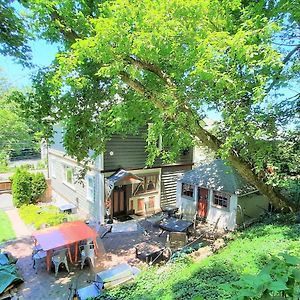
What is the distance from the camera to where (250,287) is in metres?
2.26

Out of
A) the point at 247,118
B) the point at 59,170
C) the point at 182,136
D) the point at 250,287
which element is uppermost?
the point at 247,118

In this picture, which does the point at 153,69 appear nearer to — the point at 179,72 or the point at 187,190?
the point at 179,72

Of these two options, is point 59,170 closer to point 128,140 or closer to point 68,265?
point 128,140

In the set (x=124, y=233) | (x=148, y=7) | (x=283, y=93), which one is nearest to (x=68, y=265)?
(x=124, y=233)

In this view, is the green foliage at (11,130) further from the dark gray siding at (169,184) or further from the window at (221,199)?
the window at (221,199)

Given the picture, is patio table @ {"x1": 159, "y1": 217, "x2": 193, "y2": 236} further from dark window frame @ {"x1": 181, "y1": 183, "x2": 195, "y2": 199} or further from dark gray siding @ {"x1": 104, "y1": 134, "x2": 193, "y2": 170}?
dark gray siding @ {"x1": 104, "y1": 134, "x2": 193, "y2": 170}

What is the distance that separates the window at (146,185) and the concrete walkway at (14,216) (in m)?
5.48

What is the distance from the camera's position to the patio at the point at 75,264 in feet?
25.6

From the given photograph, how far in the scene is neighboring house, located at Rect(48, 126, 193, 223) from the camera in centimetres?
1302

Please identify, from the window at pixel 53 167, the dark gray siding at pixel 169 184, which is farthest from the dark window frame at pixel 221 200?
the window at pixel 53 167

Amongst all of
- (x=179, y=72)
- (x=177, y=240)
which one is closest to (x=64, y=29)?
(x=179, y=72)

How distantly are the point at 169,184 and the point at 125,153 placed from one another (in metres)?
3.57

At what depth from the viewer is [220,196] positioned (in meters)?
12.3

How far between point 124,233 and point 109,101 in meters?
6.03
